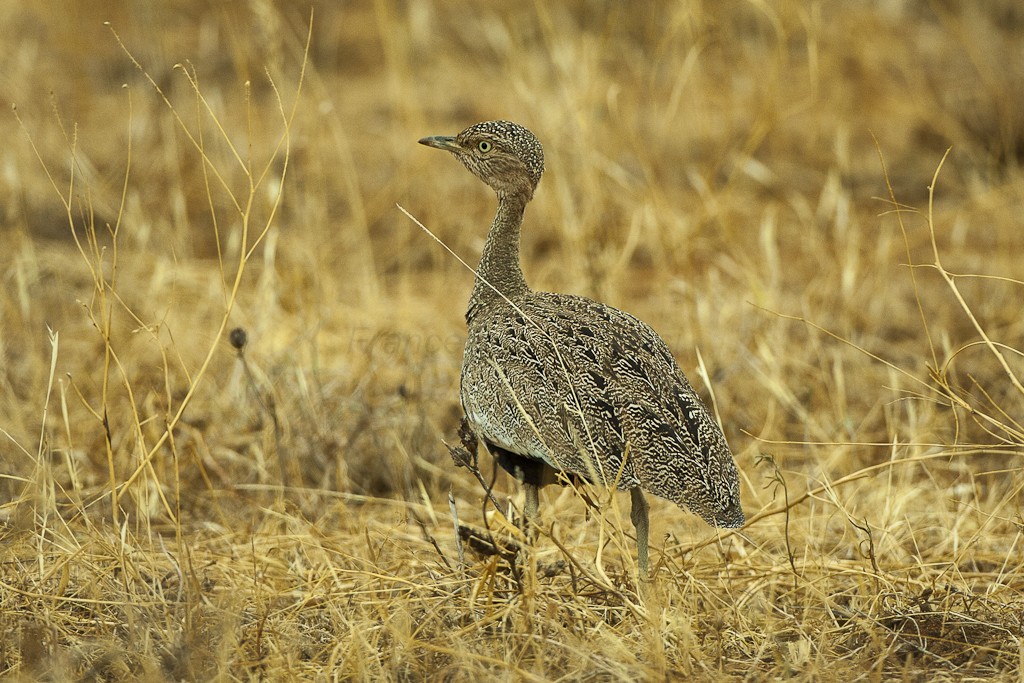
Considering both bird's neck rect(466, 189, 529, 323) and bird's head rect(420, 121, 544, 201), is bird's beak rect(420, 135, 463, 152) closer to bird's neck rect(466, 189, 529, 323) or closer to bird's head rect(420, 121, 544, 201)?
bird's head rect(420, 121, 544, 201)

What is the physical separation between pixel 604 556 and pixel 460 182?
430 centimetres

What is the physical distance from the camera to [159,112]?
7.85m

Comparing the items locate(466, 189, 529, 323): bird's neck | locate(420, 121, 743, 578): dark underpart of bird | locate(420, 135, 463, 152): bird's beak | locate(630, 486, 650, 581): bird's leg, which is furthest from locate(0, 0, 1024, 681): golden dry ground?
locate(466, 189, 529, 323): bird's neck

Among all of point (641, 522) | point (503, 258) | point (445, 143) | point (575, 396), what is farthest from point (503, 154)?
point (641, 522)

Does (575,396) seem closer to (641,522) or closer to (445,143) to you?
(641,522)

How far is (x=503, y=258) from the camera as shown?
394 centimetres

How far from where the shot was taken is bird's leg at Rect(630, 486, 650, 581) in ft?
11.3

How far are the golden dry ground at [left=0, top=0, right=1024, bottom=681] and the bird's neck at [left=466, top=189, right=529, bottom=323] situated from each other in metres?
0.72

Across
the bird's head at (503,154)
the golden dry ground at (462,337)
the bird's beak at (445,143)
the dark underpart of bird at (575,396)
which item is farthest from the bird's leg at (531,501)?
the bird's beak at (445,143)

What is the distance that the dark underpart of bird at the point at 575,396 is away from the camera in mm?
3131

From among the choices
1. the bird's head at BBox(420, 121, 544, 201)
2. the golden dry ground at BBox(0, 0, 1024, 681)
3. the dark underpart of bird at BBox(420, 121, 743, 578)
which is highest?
the bird's head at BBox(420, 121, 544, 201)

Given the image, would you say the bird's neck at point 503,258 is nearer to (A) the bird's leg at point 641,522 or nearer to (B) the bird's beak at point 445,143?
(B) the bird's beak at point 445,143

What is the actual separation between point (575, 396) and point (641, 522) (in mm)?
491

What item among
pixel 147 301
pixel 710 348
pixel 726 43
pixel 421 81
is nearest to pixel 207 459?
pixel 147 301
